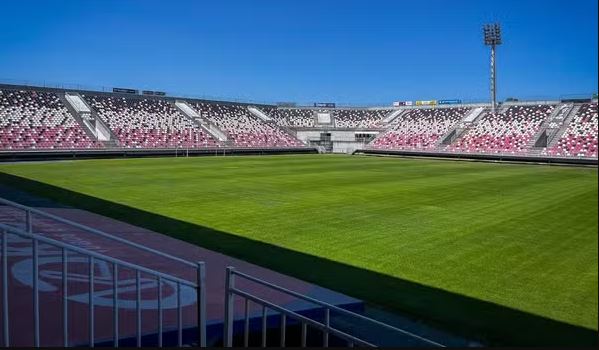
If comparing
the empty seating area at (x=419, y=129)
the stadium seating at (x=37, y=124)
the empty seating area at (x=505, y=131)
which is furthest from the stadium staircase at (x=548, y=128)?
the stadium seating at (x=37, y=124)

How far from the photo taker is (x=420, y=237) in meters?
12.9

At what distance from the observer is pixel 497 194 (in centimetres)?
2195

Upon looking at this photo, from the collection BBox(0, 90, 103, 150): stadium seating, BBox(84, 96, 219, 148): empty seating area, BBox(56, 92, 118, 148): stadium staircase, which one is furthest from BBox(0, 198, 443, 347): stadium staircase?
BBox(84, 96, 219, 148): empty seating area

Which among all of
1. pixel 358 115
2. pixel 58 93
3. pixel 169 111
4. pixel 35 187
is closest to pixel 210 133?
pixel 169 111

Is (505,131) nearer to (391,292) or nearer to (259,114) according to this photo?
(259,114)

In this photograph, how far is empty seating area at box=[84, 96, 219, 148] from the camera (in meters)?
56.6

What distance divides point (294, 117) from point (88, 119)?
3413 cm

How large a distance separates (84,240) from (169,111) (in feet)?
190

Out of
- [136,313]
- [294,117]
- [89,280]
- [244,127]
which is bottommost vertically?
[136,313]

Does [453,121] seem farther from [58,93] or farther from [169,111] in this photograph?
[58,93]

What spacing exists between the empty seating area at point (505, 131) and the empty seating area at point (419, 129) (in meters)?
4.27

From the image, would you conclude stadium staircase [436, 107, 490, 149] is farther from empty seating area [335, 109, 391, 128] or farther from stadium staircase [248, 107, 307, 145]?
stadium staircase [248, 107, 307, 145]

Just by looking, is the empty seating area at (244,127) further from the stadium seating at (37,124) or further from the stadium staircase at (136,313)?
the stadium staircase at (136,313)

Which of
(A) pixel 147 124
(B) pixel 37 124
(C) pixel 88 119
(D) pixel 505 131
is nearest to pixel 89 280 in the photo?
(B) pixel 37 124
